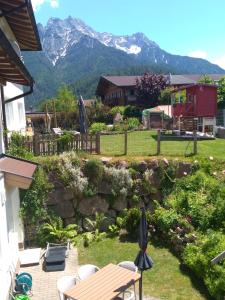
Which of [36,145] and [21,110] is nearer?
[36,145]

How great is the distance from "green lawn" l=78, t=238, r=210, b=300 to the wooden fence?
403cm

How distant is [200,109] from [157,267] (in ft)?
53.9

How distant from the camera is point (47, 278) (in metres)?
10.7

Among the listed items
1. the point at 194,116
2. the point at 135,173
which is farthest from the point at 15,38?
the point at 194,116

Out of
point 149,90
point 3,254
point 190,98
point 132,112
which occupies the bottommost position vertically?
point 3,254

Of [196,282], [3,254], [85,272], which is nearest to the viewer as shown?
[3,254]

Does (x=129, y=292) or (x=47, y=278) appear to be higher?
(x=129, y=292)

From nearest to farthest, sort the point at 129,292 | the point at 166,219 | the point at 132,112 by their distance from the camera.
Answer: the point at 129,292 → the point at 166,219 → the point at 132,112

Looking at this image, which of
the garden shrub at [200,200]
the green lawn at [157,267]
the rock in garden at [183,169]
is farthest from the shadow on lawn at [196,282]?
the rock in garden at [183,169]

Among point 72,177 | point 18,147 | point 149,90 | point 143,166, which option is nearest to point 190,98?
point 143,166

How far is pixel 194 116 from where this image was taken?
26.0 meters

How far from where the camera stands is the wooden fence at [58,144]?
14844mm

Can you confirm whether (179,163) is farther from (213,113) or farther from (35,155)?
(213,113)

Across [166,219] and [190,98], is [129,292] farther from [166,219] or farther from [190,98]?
[190,98]
